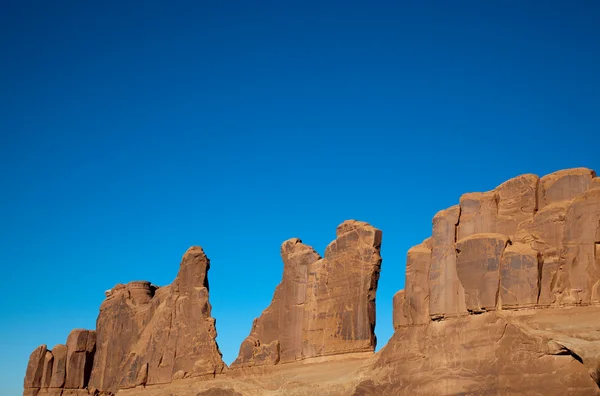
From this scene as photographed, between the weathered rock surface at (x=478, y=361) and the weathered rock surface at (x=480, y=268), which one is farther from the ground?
the weathered rock surface at (x=480, y=268)

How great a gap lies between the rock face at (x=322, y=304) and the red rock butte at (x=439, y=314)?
74 mm

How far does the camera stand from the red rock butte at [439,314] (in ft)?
134

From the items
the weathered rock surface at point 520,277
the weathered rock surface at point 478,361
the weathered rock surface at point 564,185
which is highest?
→ the weathered rock surface at point 564,185

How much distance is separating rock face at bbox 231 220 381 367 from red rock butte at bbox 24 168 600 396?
0.07 metres

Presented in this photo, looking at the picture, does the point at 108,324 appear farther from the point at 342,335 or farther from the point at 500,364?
the point at 500,364

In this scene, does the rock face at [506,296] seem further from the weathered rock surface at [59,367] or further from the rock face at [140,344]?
the weathered rock surface at [59,367]

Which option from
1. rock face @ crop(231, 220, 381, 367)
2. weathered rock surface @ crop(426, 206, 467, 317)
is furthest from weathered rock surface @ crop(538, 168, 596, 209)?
rock face @ crop(231, 220, 381, 367)

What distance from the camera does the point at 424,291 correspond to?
155 ft

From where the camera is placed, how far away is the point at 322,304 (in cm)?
5319

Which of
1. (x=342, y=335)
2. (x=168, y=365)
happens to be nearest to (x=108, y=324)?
(x=168, y=365)

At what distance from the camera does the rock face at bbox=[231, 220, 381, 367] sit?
167 ft

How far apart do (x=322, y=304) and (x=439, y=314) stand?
29.5 feet

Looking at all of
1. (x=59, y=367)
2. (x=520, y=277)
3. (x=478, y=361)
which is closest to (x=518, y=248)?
(x=520, y=277)

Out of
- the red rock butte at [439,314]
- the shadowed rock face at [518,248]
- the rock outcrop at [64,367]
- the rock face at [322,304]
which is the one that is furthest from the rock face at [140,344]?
the shadowed rock face at [518,248]
